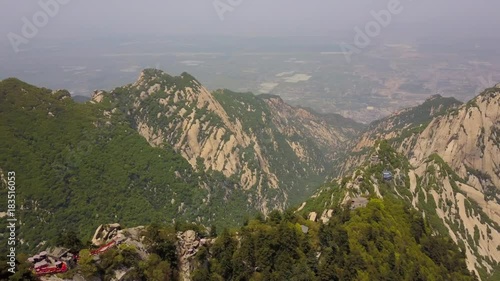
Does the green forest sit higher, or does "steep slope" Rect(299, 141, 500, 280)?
the green forest

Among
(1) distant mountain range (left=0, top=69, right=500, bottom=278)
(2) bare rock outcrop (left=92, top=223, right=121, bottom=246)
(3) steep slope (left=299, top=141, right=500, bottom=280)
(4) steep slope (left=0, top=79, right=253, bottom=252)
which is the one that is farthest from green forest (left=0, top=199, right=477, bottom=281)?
(4) steep slope (left=0, top=79, right=253, bottom=252)

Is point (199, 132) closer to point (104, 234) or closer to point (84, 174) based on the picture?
point (84, 174)

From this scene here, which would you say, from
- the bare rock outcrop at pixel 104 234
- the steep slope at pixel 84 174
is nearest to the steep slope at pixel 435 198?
the steep slope at pixel 84 174

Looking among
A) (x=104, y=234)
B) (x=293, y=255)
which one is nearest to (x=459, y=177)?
(x=293, y=255)

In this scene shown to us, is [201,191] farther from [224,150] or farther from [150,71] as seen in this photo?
[150,71]

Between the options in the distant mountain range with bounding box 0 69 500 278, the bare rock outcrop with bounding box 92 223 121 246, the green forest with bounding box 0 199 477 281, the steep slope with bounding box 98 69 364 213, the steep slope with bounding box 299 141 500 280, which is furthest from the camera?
the steep slope with bounding box 98 69 364 213

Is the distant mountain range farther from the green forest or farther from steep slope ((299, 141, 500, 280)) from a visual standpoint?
the green forest

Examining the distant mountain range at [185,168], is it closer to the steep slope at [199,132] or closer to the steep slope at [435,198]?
the steep slope at [435,198]
